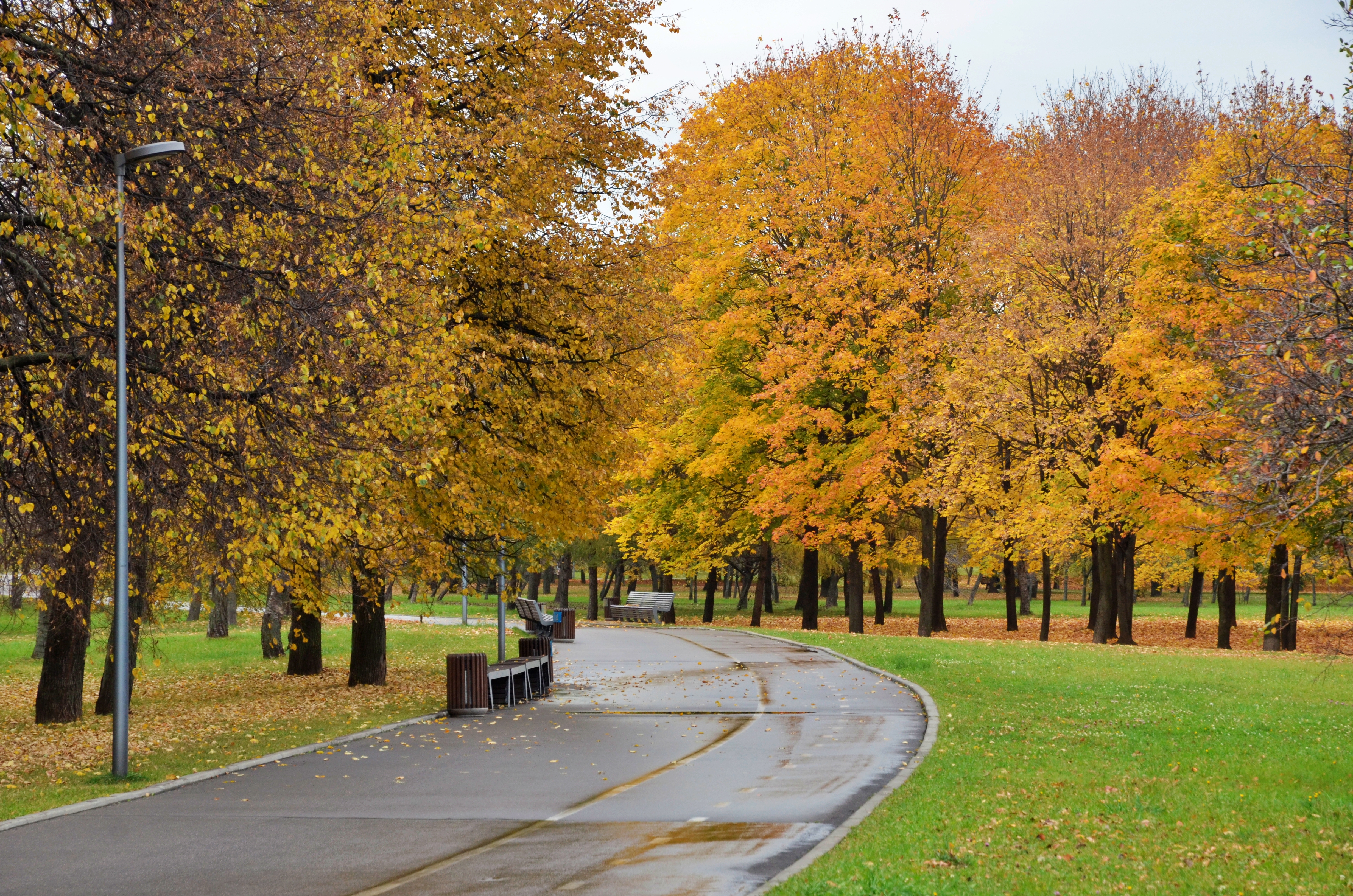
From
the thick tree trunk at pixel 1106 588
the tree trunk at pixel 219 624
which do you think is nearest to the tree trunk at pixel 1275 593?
the thick tree trunk at pixel 1106 588

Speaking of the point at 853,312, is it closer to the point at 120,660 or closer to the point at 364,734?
the point at 364,734

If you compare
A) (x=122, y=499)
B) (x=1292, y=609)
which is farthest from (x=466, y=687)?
(x=1292, y=609)

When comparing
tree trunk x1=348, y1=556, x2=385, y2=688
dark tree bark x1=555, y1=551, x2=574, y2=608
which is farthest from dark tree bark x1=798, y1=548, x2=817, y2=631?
tree trunk x1=348, y1=556, x2=385, y2=688

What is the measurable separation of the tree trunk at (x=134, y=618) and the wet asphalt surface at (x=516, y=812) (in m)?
3.35

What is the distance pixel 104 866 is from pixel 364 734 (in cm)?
617

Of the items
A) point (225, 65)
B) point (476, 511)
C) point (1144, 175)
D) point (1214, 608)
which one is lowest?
point (1214, 608)

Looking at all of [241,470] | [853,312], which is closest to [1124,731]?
[241,470]

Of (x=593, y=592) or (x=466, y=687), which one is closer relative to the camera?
(x=466, y=687)

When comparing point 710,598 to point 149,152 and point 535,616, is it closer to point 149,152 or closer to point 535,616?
point 535,616

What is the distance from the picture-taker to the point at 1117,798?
9430 millimetres

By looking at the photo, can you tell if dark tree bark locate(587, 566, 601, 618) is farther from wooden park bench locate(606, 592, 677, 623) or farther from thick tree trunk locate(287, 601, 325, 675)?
thick tree trunk locate(287, 601, 325, 675)

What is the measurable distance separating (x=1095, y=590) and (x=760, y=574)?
1228 centimetres

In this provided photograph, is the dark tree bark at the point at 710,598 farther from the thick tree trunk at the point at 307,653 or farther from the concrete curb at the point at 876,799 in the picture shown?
the concrete curb at the point at 876,799

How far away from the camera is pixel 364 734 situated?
1392 centimetres
